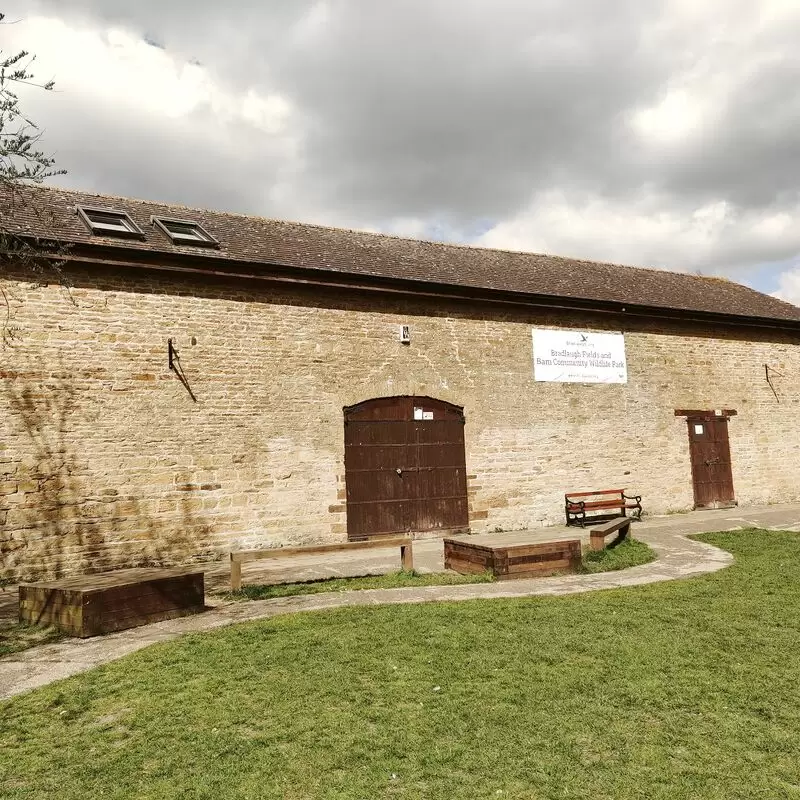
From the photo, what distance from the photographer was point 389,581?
7586 millimetres

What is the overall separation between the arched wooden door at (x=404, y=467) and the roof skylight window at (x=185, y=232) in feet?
13.4

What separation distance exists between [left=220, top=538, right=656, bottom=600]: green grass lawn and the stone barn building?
318 centimetres

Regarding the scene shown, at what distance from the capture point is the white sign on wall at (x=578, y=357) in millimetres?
13414

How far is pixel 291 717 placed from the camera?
3.71m

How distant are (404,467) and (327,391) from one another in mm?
2117

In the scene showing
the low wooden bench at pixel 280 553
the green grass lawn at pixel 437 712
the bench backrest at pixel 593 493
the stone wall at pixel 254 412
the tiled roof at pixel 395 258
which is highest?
the tiled roof at pixel 395 258

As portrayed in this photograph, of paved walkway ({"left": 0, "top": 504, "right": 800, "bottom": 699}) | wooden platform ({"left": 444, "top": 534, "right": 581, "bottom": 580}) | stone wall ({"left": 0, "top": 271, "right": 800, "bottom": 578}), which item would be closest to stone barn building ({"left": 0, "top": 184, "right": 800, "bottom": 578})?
stone wall ({"left": 0, "top": 271, "right": 800, "bottom": 578})

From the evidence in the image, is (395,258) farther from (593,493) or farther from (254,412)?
(593,493)

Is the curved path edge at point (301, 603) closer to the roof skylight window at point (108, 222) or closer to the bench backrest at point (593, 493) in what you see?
the bench backrest at point (593, 493)

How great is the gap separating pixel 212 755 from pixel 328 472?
7951mm

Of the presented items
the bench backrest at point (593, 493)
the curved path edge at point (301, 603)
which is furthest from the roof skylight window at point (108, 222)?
the bench backrest at point (593, 493)

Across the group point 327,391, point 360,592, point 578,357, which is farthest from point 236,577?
point 578,357

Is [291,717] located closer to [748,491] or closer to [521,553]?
[521,553]

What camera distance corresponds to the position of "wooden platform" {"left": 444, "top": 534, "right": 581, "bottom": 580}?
295 inches
